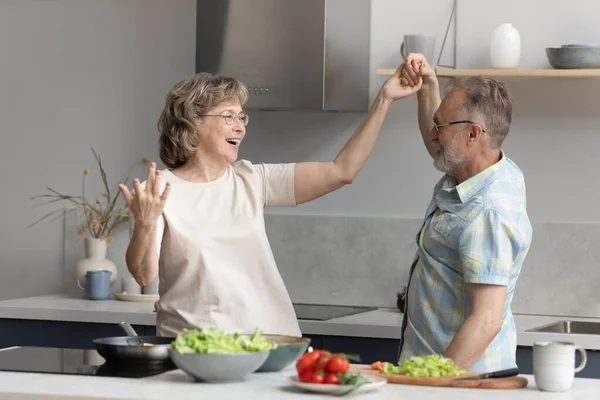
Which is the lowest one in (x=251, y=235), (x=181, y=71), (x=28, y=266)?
(x=28, y=266)

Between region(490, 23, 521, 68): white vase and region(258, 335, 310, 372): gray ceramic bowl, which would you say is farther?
region(490, 23, 521, 68): white vase

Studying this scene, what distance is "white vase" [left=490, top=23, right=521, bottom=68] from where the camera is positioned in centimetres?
383

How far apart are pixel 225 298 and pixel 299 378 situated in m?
0.69

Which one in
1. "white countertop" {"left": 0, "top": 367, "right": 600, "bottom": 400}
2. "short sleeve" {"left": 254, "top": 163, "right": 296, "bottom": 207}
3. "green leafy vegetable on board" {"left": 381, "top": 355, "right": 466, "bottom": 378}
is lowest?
"white countertop" {"left": 0, "top": 367, "right": 600, "bottom": 400}

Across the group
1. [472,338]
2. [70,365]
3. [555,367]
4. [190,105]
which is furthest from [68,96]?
[555,367]

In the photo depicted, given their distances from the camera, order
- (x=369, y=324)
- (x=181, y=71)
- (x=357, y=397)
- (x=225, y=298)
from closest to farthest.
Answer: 1. (x=357, y=397)
2. (x=225, y=298)
3. (x=369, y=324)
4. (x=181, y=71)

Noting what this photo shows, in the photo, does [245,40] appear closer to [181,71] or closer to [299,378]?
[181,71]

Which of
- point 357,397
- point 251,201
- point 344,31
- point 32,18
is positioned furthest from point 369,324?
point 32,18

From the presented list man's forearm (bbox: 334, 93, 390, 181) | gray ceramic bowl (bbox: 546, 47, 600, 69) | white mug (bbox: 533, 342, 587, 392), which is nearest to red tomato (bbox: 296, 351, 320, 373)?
white mug (bbox: 533, 342, 587, 392)

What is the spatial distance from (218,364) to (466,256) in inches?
30.4

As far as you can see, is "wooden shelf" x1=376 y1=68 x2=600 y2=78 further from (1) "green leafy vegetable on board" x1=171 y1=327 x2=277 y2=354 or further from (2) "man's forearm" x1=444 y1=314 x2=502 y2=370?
(1) "green leafy vegetable on board" x1=171 y1=327 x2=277 y2=354

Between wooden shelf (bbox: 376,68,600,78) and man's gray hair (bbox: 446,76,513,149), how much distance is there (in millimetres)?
1021

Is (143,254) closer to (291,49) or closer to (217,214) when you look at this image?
(217,214)

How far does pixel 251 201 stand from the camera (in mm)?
2963
